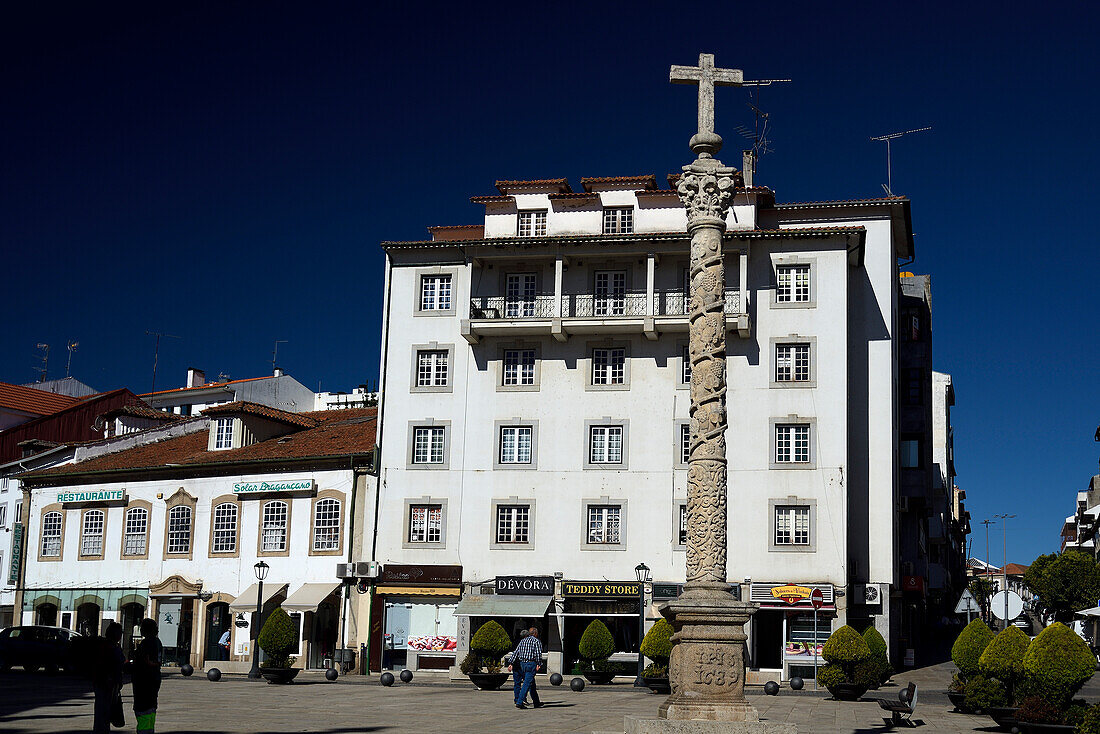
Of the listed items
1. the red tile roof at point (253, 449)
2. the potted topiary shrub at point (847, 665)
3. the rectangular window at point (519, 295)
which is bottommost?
the potted topiary shrub at point (847, 665)

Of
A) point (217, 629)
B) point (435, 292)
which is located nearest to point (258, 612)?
point (217, 629)

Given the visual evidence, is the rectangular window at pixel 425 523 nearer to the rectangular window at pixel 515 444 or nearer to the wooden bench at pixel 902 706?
the rectangular window at pixel 515 444

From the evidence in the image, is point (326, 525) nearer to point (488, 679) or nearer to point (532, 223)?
point (488, 679)

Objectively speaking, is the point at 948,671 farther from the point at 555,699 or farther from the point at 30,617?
the point at 30,617

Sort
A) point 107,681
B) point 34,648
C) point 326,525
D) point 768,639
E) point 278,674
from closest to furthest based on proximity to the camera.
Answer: point 107,681 < point 278,674 < point 34,648 < point 768,639 < point 326,525

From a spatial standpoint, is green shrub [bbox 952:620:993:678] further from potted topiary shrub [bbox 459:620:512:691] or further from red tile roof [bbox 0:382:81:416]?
red tile roof [bbox 0:382:81:416]

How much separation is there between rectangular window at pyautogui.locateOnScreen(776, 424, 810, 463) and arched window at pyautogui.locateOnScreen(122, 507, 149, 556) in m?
25.2

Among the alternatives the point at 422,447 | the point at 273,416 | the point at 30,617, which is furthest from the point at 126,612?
the point at 422,447

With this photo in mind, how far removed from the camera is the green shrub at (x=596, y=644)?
39094mm

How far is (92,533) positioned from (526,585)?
760 inches

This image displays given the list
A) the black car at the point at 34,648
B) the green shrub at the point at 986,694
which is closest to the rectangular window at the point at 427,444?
the black car at the point at 34,648

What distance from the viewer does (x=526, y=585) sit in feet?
139

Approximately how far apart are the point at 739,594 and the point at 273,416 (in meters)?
21.5

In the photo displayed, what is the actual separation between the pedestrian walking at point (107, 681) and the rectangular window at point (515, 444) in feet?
92.1
